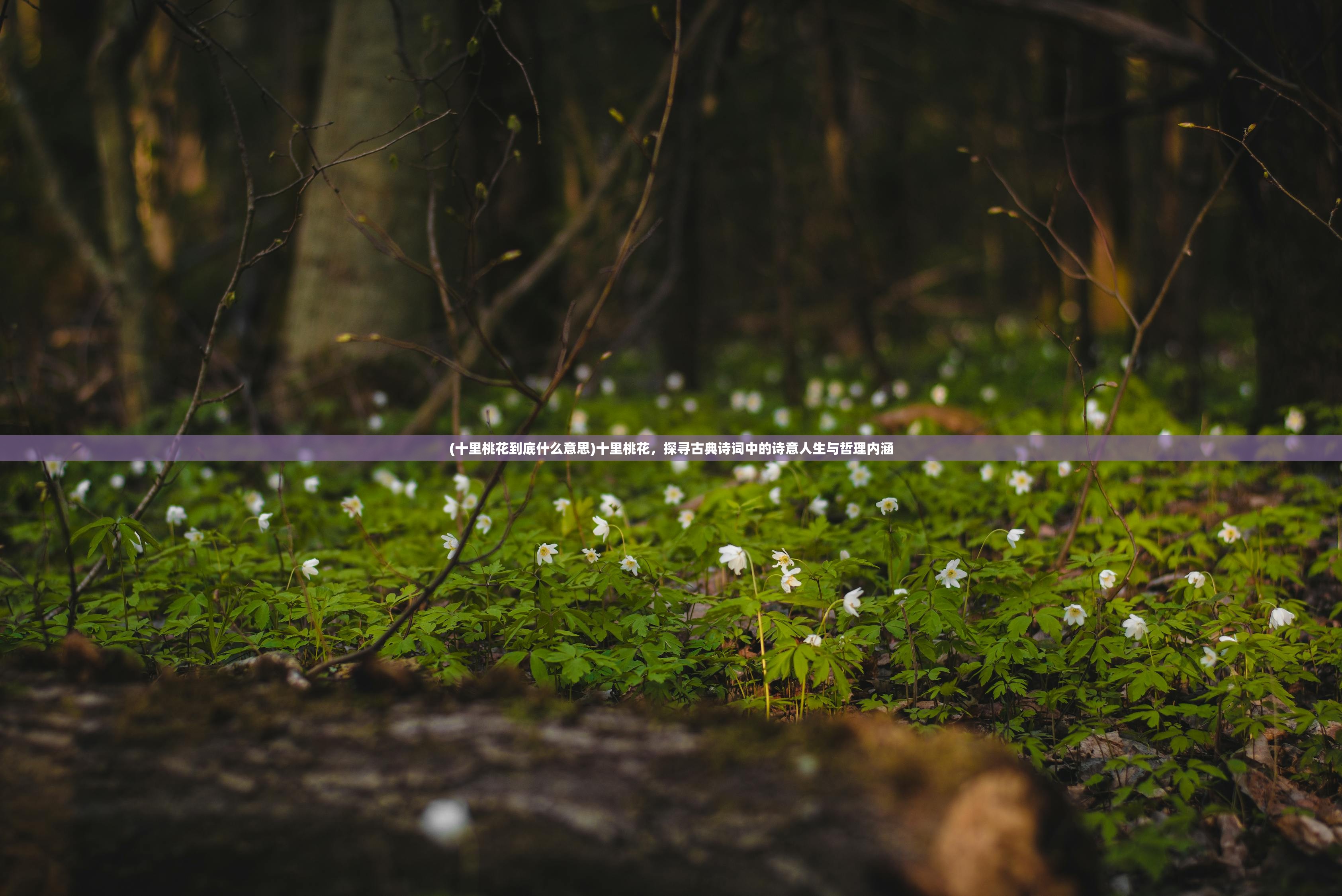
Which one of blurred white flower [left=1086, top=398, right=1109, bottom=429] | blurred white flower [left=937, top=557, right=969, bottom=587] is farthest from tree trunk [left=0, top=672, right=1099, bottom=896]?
blurred white flower [left=1086, top=398, right=1109, bottom=429]

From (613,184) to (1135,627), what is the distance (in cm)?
462

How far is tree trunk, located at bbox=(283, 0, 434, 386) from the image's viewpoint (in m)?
6.19

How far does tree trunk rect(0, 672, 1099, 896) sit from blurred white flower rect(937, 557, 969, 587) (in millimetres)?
1162

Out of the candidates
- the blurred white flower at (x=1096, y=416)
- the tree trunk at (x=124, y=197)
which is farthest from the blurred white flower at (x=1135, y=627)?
the tree trunk at (x=124, y=197)

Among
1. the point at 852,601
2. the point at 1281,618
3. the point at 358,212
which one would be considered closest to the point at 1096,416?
the point at 1281,618

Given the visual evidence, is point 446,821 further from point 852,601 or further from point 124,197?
point 124,197

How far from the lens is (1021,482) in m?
3.99

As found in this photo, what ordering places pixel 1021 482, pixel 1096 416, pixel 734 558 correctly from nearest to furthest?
pixel 734 558
pixel 1021 482
pixel 1096 416

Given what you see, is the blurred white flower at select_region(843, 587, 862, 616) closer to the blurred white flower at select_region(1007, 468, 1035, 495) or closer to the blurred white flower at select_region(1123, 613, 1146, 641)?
the blurred white flower at select_region(1123, 613, 1146, 641)

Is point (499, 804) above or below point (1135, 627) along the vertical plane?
above

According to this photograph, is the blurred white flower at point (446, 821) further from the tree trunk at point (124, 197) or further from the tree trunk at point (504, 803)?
the tree trunk at point (124, 197)

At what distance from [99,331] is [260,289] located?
2.32 m

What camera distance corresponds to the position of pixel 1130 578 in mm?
3400

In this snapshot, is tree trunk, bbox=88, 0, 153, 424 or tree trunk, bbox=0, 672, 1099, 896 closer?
tree trunk, bbox=0, 672, 1099, 896
